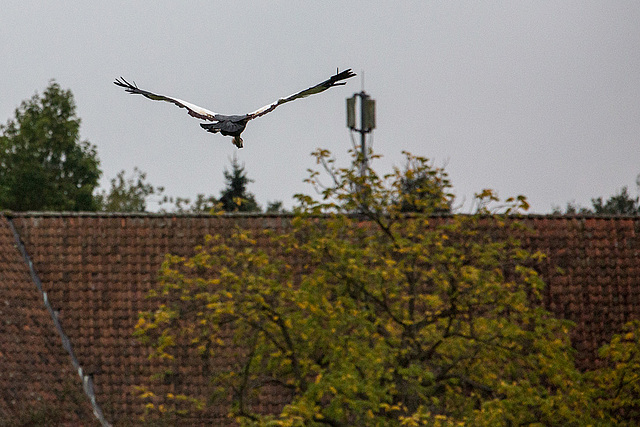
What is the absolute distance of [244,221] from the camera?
77.9 feet

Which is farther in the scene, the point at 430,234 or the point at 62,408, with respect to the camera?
the point at 62,408

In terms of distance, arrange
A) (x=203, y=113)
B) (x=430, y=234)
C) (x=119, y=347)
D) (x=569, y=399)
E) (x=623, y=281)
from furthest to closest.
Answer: (x=623, y=281)
(x=119, y=347)
(x=430, y=234)
(x=569, y=399)
(x=203, y=113)

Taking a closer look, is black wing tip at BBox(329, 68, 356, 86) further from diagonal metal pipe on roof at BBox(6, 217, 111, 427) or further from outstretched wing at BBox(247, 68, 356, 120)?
diagonal metal pipe on roof at BBox(6, 217, 111, 427)

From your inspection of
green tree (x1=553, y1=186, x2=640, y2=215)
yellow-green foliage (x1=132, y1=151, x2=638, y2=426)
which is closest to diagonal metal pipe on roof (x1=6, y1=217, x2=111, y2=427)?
yellow-green foliage (x1=132, y1=151, x2=638, y2=426)

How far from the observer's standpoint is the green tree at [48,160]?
129ft

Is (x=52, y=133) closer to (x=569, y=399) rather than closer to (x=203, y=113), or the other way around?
(x=569, y=399)

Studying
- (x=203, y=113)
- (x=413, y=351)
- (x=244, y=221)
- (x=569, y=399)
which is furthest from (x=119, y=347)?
(x=203, y=113)

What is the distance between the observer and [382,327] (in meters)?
17.4

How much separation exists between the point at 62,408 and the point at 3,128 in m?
23.6

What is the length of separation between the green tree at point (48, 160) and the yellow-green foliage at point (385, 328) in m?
21.8

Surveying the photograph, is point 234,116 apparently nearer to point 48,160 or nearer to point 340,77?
point 340,77

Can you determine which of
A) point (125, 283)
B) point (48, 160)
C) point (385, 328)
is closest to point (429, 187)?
point (385, 328)

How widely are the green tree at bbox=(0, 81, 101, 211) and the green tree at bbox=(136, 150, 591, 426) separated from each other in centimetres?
2181

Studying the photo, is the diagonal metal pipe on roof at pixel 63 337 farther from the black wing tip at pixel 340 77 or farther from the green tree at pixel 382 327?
the black wing tip at pixel 340 77
